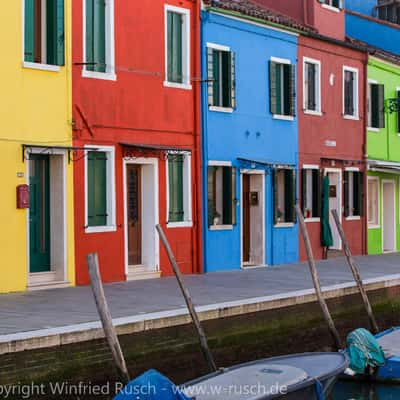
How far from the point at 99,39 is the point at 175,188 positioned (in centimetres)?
364

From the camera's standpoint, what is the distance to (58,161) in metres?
17.6

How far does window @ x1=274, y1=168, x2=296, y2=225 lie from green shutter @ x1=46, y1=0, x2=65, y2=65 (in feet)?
26.6

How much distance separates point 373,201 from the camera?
1142 inches

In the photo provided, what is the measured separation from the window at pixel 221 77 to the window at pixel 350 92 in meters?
5.81

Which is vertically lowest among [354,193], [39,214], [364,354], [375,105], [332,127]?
[364,354]

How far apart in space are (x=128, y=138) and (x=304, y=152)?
23.0 feet

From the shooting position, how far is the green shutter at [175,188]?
20250mm

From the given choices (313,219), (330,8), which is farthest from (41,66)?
(330,8)

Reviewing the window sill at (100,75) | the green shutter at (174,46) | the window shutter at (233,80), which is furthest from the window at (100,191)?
the window shutter at (233,80)

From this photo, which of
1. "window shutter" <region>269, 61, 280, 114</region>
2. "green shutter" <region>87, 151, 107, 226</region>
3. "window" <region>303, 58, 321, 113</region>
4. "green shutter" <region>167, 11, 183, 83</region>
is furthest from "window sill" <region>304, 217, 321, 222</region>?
"green shutter" <region>87, 151, 107, 226</region>

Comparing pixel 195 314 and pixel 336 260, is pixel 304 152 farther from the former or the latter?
pixel 195 314

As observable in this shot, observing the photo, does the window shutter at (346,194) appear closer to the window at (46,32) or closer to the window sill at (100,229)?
the window sill at (100,229)

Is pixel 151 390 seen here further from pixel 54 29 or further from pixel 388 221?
pixel 388 221

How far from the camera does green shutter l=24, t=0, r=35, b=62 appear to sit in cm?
1688
